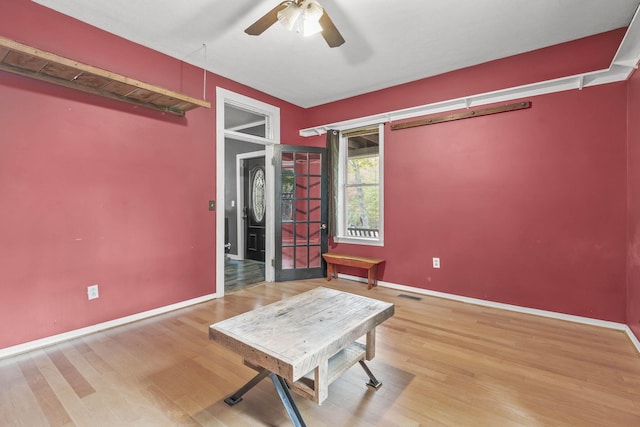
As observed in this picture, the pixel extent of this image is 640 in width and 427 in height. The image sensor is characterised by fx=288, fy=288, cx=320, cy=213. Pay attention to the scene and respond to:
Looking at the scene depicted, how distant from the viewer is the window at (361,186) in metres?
4.20

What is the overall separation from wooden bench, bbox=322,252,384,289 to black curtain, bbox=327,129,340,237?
389mm

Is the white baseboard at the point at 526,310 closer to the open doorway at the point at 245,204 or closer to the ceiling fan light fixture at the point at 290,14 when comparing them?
the open doorway at the point at 245,204

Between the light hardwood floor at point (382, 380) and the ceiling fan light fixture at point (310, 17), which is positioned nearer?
the light hardwood floor at point (382, 380)

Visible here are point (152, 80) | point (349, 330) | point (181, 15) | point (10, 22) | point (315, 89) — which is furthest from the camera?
point (315, 89)

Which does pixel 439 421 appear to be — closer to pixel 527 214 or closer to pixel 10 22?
pixel 527 214

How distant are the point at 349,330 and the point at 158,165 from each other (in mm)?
2659

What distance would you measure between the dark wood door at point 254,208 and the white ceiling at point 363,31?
239cm

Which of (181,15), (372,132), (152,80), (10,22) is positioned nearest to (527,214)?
(372,132)

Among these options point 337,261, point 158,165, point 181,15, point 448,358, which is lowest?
point 448,358

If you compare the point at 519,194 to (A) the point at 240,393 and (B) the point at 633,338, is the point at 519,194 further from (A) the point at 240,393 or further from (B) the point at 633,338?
(A) the point at 240,393

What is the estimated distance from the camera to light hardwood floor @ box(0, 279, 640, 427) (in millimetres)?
1594

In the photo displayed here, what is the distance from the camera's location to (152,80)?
299cm

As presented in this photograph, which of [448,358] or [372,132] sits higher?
[372,132]

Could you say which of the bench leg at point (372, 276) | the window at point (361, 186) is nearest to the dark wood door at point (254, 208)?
the window at point (361, 186)
